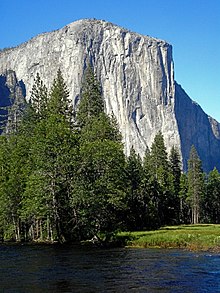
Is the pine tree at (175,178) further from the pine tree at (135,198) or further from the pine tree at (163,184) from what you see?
the pine tree at (135,198)

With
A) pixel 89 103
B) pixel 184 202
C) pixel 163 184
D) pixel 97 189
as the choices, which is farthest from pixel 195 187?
pixel 97 189

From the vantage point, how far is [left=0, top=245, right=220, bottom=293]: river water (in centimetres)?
2388

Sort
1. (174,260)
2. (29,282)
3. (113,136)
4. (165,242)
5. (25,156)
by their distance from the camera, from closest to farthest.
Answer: (29,282), (174,260), (165,242), (25,156), (113,136)

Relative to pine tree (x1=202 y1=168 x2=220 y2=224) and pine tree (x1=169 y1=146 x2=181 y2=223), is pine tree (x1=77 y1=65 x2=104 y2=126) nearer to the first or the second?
pine tree (x1=169 y1=146 x2=181 y2=223)

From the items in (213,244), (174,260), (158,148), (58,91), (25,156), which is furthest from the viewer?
(158,148)

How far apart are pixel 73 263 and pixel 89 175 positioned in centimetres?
2158

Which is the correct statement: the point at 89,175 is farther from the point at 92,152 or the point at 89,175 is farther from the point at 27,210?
the point at 27,210

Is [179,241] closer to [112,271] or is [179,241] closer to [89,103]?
[112,271]

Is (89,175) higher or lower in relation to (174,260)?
higher

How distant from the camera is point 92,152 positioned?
54625mm

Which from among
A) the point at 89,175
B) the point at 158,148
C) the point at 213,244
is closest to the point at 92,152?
the point at 89,175

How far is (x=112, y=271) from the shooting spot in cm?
2909

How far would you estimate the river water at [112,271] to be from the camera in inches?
940

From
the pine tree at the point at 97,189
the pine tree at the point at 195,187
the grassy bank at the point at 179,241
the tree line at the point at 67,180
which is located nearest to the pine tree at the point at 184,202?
the pine tree at the point at 195,187
